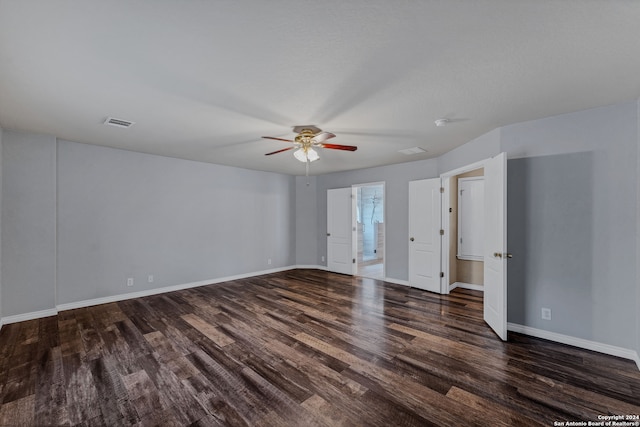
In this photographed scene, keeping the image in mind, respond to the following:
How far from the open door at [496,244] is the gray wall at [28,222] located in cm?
606

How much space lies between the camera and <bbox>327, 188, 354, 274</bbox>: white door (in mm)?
6492

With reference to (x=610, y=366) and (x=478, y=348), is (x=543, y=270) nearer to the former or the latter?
(x=610, y=366)

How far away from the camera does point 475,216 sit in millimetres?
5152

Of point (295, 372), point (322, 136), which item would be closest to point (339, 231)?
point (322, 136)

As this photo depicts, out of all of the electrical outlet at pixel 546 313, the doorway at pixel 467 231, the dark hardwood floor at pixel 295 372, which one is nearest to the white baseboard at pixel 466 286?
the doorway at pixel 467 231

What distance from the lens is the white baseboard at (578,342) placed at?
8.55 ft

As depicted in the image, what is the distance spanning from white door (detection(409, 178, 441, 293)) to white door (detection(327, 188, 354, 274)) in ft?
5.30

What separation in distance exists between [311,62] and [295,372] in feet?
8.64

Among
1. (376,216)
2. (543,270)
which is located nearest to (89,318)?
(543,270)

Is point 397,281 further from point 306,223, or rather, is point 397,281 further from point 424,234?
point 306,223

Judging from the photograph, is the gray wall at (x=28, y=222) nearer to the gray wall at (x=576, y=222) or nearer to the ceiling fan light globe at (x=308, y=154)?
the ceiling fan light globe at (x=308, y=154)

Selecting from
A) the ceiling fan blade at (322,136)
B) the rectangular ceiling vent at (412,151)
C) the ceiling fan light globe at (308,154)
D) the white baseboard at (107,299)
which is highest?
the rectangular ceiling vent at (412,151)

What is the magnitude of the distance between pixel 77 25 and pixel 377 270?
271 inches

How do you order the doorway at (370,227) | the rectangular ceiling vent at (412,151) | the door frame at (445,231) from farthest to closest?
1. the doorway at (370,227)
2. the door frame at (445,231)
3. the rectangular ceiling vent at (412,151)
